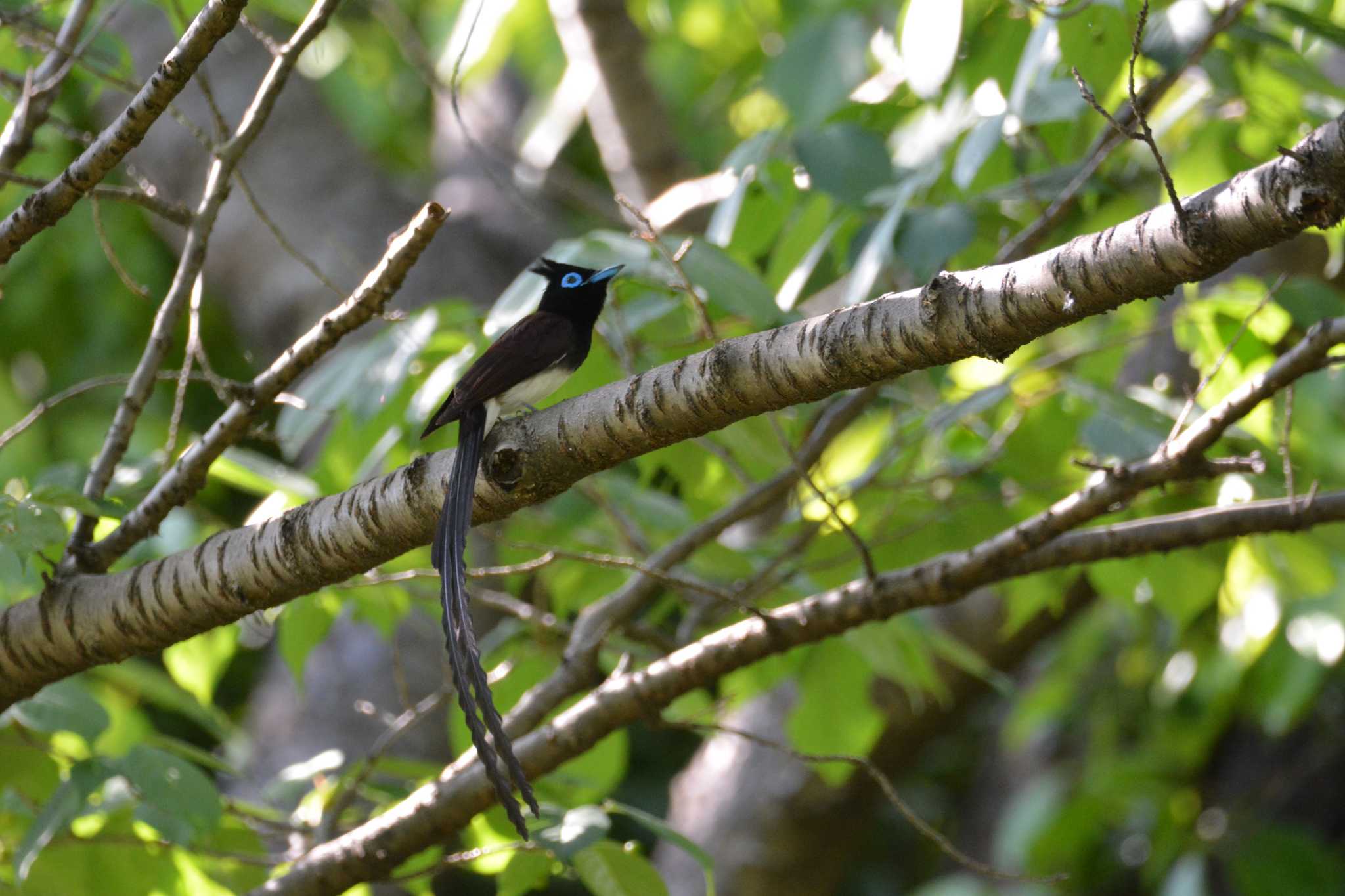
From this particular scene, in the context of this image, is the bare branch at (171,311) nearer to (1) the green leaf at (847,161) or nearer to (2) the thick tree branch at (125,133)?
(2) the thick tree branch at (125,133)

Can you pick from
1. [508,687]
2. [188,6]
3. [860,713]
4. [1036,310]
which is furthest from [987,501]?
[188,6]

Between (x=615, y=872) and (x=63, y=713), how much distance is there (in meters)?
1.23

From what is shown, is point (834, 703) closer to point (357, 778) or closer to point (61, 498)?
point (357, 778)

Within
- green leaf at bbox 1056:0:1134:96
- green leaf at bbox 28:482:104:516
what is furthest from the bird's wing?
green leaf at bbox 1056:0:1134:96

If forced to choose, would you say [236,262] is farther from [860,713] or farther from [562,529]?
[860,713]

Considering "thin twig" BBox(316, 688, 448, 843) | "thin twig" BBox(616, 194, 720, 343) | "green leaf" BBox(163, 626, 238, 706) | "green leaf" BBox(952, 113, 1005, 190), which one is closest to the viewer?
"thin twig" BBox(616, 194, 720, 343)

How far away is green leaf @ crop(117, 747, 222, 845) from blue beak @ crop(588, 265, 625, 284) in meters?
1.40

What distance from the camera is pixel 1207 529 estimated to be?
260 cm

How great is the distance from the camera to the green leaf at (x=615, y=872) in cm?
238

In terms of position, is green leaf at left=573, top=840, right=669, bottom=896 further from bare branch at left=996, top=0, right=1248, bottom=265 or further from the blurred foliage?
bare branch at left=996, top=0, right=1248, bottom=265

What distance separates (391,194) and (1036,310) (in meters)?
5.48

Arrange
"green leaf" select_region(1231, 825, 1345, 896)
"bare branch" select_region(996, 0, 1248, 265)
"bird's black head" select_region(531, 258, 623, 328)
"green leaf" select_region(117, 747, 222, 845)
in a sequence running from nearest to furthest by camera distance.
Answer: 1. "green leaf" select_region(117, 747, 222, 845)
2. "bare branch" select_region(996, 0, 1248, 265)
3. "bird's black head" select_region(531, 258, 623, 328)
4. "green leaf" select_region(1231, 825, 1345, 896)

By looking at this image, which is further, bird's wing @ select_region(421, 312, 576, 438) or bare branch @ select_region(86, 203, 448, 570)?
bird's wing @ select_region(421, 312, 576, 438)

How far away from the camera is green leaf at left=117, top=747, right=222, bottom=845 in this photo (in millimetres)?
2365
